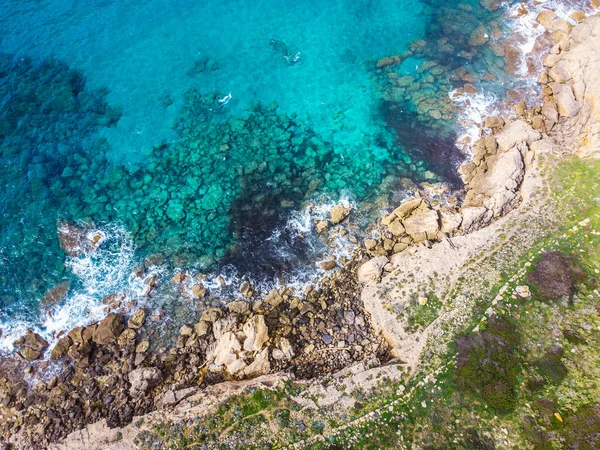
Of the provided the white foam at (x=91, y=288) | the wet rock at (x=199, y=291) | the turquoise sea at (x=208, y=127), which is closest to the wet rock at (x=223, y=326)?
the turquoise sea at (x=208, y=127)

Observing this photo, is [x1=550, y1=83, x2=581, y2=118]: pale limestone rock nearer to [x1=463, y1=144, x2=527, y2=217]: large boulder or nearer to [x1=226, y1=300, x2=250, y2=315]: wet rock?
[x1=463, y1=144, x2=527, y2=217]: large boulder

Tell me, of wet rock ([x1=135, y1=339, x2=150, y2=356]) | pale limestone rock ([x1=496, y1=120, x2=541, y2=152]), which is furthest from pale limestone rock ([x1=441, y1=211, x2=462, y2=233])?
wet rock ([x1=135, y1=339, x2=150, y2=356])

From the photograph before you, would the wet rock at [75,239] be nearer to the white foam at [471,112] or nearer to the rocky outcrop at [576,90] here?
the white foam at [471,112]

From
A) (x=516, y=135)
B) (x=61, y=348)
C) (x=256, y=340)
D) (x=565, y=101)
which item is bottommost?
(x=256, y=340)

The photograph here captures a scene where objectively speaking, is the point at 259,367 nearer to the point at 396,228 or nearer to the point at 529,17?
the point at 396,228

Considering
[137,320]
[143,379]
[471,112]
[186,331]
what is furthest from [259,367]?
[471,112]

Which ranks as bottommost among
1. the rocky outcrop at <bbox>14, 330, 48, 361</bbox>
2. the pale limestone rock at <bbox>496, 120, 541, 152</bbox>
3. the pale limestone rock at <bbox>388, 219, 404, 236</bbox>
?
the pale limestone rock at <bbox>388, 219, 404, 236</bbox>
